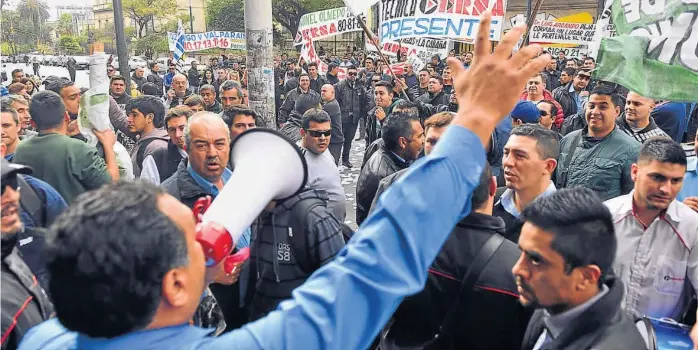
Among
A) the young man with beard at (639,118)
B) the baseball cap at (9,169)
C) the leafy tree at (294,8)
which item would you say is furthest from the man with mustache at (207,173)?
the leafy tree at (294,8)

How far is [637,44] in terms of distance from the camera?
134 inches

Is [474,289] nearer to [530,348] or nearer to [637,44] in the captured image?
[530,348]

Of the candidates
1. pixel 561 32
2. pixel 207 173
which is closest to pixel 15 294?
pixel 207 173

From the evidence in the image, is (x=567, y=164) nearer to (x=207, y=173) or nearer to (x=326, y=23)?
(x=207, y=173)

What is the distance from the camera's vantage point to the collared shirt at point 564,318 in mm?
1714

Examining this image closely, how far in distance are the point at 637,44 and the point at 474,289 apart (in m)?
2.23

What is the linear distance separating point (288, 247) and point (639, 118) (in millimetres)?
3586

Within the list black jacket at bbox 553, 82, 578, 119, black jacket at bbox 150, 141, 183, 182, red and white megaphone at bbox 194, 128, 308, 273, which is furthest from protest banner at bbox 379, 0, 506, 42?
red and white megaphone at bbox 194, 128, 308, 273

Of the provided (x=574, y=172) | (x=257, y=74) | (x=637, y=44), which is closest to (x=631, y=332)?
(x=637, y=44)

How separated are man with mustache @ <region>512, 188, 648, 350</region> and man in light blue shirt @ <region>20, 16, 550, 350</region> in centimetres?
93

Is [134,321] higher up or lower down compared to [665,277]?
higher up

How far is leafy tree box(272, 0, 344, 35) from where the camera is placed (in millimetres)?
42397

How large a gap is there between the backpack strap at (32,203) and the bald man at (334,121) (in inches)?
237

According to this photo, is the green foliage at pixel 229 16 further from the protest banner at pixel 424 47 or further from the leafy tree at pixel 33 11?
the protest banner at pixel 424 47
